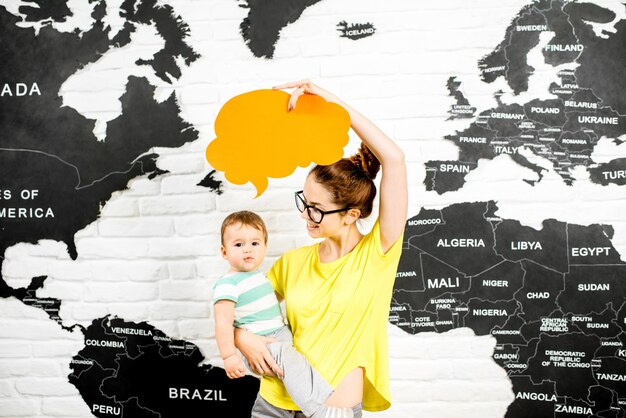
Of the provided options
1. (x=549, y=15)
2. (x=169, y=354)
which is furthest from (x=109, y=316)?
(x=549, y=15)

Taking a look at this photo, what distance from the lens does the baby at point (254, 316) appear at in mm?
1459

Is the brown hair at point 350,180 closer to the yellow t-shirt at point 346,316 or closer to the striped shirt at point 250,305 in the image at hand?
the yellow t-shirt at point 346,316

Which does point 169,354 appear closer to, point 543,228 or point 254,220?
point 254,220

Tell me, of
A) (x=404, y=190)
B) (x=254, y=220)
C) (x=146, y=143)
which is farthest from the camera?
(x=146, y=143)

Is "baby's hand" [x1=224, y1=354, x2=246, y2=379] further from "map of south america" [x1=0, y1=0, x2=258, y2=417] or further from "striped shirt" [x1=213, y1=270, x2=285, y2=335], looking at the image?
"map of south america" [x1=0, y1=0, x2=258, y2=417]

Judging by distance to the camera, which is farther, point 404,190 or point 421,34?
point 421,34

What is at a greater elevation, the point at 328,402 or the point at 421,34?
the point at 421,34

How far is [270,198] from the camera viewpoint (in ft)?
7.09

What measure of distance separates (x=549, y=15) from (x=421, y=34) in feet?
1.63

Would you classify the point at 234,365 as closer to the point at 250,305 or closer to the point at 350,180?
the point at 250,305

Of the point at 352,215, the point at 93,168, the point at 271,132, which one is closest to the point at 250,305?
the point at 352,215

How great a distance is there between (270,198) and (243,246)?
61 cm

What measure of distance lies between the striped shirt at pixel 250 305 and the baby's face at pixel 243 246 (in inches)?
1.5

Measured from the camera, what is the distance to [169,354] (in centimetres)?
225
